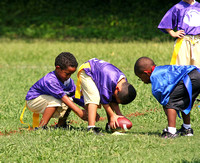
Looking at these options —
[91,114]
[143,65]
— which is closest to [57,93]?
[91,114]

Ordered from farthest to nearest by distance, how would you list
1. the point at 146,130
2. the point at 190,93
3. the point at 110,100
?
1. the point at 146,130
2. the point at 110,100
3. the point at 190,93

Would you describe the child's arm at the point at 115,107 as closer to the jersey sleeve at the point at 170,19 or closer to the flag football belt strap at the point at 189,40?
the flag football belt strap at the point at 189,40

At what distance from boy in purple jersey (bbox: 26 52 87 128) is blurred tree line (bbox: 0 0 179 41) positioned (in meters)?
14.8

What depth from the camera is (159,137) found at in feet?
19.6

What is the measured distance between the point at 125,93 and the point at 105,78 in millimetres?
366

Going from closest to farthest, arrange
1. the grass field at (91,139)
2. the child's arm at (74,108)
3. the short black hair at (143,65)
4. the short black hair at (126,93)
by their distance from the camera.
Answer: the grass field at (91,139) < the short black hair at (143,65) < the short black hair at (126,93) < the child's arm at (74,108)

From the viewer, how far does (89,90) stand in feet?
20.6

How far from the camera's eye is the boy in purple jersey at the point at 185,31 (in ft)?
24.1

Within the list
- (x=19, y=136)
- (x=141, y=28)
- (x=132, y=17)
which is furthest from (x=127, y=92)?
(x=132, y=17)

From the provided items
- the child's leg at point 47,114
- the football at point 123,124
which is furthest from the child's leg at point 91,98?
the child's leg at point 47,114

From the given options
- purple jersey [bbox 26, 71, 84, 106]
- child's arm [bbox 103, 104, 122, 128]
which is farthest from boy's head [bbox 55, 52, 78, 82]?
child's arm [bbox 103, 104, 122, 128]

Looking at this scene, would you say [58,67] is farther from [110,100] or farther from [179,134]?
[179,134]

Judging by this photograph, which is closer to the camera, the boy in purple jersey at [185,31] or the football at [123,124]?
the football at [123,124]

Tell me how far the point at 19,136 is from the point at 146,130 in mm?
2030
